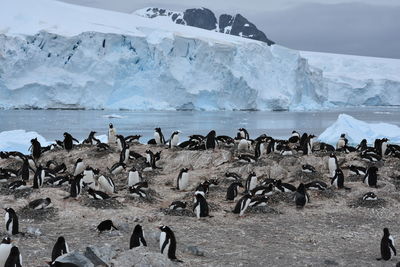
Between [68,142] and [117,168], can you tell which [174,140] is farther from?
[68,142]

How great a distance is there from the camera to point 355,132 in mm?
27719

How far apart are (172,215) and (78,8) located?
6179 cm

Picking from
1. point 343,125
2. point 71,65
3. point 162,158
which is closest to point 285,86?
point 71,65

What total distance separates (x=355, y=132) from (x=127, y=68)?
27.6 m

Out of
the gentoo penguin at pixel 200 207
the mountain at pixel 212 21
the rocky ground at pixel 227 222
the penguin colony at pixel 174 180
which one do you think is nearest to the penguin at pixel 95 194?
the penguin colony at pixel 174 180

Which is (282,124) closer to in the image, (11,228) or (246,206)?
(246,206)

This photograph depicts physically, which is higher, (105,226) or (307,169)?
(307,169)

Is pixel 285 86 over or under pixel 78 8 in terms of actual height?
under

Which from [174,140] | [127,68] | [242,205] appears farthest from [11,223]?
[127,68]

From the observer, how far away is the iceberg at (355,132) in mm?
27000

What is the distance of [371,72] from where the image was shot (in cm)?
7444

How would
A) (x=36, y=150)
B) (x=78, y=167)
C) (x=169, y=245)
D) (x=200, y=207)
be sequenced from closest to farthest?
(x=169, y=245), (x=200, y=207), (x=78, y=167), (x=36, y=150)

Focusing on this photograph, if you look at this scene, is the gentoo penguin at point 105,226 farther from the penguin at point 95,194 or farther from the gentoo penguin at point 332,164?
the gentoo penguin at point 332,164

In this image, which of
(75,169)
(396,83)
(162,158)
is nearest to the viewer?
(75,169)
